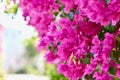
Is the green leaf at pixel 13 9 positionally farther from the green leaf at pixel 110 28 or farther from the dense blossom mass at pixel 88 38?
the green leaf at pixel 110 28

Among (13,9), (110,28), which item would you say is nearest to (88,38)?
(110,28)

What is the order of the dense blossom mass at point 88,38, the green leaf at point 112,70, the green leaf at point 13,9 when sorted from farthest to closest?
the green leaf at point 13,9
the green leaf at point 112,70
the dense blossom mass at point 88,38

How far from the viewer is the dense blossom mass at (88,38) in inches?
57.8

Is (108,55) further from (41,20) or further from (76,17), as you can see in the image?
(41,20)

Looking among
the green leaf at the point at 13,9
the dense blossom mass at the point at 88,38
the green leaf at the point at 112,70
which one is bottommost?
the green leaf at the point at 112,70

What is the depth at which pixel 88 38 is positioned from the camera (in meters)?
1.62

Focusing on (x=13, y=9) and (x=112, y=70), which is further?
(x=13, y=9)

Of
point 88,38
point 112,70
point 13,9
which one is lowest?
point 112,70

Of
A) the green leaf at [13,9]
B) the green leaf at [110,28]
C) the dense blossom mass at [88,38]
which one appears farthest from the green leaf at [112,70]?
the green leaf at [13,9]

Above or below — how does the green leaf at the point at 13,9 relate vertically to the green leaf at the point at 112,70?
above

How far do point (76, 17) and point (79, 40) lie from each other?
13 cm

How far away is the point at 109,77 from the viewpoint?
5.24ft

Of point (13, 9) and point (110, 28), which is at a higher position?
point (13, 9)

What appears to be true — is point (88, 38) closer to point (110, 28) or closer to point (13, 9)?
point (110, 28)
